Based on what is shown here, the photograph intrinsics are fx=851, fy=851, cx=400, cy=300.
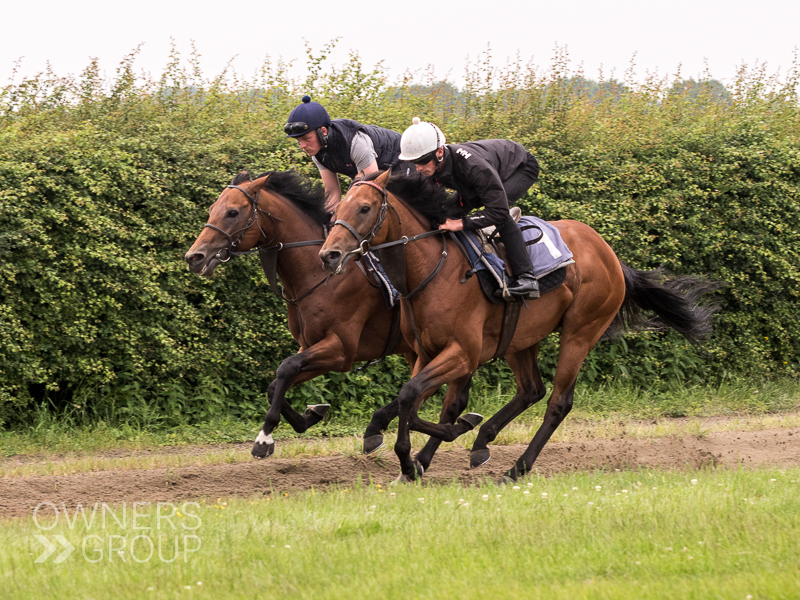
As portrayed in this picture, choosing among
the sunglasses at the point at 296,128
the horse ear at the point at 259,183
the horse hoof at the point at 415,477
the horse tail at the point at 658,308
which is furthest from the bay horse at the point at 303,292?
the horse tail at the point at 658,308

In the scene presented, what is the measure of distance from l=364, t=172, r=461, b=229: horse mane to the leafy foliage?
3.18 meters

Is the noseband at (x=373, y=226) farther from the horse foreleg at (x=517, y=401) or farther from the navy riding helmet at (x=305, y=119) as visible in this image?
the horse foreleg at (x=517, y=401)

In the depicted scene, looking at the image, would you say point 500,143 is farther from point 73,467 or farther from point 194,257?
point 73,467

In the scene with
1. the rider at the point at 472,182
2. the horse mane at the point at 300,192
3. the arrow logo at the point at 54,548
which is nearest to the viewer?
the arrow logo at the point at 54,548

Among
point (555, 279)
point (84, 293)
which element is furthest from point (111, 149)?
point (555, 279)

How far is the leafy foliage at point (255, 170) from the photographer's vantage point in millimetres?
8125

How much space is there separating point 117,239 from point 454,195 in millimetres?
3805

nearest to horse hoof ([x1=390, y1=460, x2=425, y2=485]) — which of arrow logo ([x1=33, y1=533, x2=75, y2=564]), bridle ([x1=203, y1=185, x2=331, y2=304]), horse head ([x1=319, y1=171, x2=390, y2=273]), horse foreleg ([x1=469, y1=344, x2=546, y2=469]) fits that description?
horse foreleg ([x1=469, y1=344, x2=546, y2=469])

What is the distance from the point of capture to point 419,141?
585 cm

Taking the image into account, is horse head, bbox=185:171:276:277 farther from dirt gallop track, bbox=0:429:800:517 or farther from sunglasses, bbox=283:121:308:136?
dirt gallop track, bbox=0:429:800:517

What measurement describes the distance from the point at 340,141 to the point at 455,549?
3732 mm

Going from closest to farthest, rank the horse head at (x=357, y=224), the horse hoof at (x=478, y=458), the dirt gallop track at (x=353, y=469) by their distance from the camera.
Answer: the horse head at (x=357, y=224) → the dirt gallop track at (x=353, y=469) → the horse hoof at (x=478, y=458)

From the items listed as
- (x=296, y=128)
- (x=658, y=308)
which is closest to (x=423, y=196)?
(x=296, y=128)

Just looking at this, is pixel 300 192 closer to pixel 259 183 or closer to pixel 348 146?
pixel 259 183
